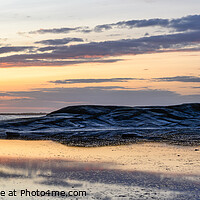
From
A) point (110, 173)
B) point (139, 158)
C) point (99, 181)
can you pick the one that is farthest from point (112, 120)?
point (99, 181)

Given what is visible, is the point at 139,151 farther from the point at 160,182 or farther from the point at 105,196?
the point at 105,196

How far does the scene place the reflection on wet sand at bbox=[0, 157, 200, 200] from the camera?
9.54m

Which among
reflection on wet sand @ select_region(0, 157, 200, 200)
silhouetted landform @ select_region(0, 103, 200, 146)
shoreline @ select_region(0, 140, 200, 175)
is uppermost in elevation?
reflection on wet sand @ select_region(0, 157, 200, 200)

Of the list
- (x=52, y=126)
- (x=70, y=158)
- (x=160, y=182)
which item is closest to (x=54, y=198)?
(x=160, y=182)

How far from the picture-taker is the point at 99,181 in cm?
1106

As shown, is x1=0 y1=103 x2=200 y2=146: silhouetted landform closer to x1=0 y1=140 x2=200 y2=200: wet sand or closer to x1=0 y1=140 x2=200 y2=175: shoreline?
x1=0 y1=140 x2=200 y2=175: shoreline

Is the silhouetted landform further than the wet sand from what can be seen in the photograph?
Yes

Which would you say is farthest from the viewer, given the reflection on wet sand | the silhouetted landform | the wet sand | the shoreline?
Result: the silhouetted landform

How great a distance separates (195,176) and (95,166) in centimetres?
402

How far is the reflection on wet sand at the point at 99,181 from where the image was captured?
31.3 feet

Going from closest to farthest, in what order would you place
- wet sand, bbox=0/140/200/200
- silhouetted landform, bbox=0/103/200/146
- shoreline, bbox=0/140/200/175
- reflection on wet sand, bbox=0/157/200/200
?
reflection on wet sand, bbox=0/157/200/200
wet sand, bbox=0/140/200/200
shoreline, bbox=0/140/200/175
silhouetted landform, bbox=0/103/200/146

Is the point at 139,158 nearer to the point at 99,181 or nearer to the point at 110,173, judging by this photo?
the point at 110,173

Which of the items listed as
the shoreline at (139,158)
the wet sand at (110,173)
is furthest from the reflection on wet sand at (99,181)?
the shoreline at (139,158)

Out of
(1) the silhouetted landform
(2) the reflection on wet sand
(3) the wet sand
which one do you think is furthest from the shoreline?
(1) the silhouetted landform
